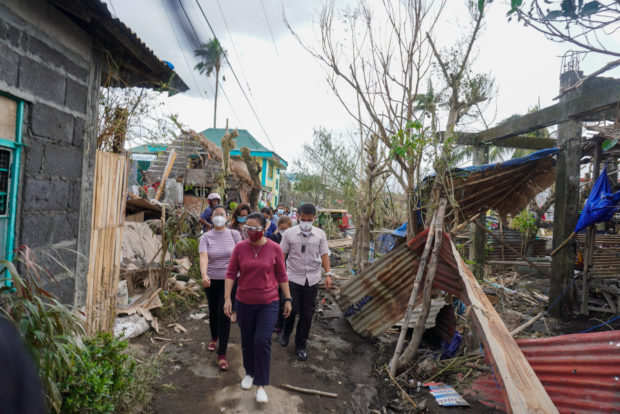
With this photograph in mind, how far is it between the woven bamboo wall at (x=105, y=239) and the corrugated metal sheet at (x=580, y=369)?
4160 mm

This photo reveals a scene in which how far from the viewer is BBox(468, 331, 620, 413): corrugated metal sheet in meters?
2.45

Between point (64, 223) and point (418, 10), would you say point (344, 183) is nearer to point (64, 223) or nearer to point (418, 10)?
point (418, 10)

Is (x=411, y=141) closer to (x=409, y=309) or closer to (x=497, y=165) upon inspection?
(x=497, y=165)

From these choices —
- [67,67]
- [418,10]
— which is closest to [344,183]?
[418,10]

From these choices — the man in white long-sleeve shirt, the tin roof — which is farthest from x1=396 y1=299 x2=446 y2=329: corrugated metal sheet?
the tin roof

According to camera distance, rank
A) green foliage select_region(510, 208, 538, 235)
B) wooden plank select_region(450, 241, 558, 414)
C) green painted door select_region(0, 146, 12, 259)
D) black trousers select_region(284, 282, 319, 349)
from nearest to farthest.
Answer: wooden plank select_region(450, 241, 558, 414), green painted door select_region(0, 146, 12, 259), black trousers select_region(284, 282, 319, 349), green foliage select_region(510, 208, 538, 235)

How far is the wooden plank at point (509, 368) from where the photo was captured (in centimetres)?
237

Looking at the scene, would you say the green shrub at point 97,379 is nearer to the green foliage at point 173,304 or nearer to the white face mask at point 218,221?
Result: the white face mask at point 218,221

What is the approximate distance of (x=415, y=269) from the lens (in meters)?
5.23

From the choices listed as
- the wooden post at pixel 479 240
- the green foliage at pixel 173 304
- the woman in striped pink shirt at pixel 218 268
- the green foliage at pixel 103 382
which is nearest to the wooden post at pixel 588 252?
the wooden post at pixel 479 240

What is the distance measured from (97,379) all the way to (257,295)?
142cm

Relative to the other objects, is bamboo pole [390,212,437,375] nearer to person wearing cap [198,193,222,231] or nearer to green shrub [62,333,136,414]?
green shrub [62,333,136,414]

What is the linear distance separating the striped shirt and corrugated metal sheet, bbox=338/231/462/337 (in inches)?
92.2

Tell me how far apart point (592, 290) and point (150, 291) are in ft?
26.3
